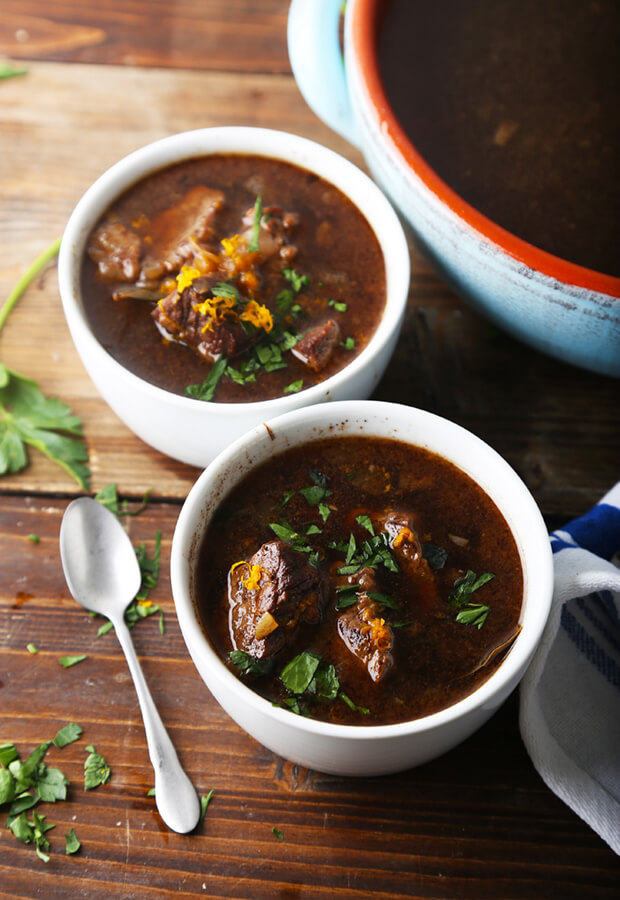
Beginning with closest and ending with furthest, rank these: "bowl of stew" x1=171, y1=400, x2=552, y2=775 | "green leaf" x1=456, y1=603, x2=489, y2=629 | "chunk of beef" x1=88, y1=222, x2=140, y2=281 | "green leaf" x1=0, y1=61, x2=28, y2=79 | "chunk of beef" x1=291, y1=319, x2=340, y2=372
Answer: "bowl of stew" x1=171, y1=400, x2=552, y2=775, "green leaf" x1=456, y1=603, x2=489, y2=629, "chunk of beef" x1=291, y1=319, x2=340, y2=372, "chunk of beef" x1=88, y1=222, x2=140, y2=281, "green leaf" x1=0, y1=61, x2=28, y2=79

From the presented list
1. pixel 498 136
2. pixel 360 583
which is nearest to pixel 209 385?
pixel 360 583

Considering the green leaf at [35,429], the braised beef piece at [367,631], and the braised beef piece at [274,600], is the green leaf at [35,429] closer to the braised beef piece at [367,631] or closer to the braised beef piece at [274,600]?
the braised beef piece at [274,600]

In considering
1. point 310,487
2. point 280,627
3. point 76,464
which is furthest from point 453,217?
point 76,464

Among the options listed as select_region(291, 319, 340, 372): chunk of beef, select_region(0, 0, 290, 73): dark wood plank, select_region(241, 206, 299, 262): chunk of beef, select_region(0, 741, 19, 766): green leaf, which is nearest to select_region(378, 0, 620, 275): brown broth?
select_region(241, 206, 299, 262): chunk of beef

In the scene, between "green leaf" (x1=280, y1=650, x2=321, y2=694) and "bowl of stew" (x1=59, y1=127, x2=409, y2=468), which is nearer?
"green leaf" (x1=280, y1=650, x2=321, y2=694)

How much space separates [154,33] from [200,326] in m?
1.54

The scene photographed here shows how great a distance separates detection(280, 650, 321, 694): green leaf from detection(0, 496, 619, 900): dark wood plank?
0.38 meters

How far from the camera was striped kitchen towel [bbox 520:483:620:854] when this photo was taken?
199cm

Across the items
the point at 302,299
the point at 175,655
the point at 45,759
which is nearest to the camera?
the point at 45,759

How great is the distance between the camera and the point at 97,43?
3127 millimetres

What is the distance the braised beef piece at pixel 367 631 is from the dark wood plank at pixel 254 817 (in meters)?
0.40

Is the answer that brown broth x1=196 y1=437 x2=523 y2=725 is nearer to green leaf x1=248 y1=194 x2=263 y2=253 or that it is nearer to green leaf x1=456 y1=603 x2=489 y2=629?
green leaf x1=456 y1=603 x2=489 y2=629

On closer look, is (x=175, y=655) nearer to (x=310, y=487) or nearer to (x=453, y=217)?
(x=310, y=487)

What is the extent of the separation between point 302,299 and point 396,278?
0.83 ft
